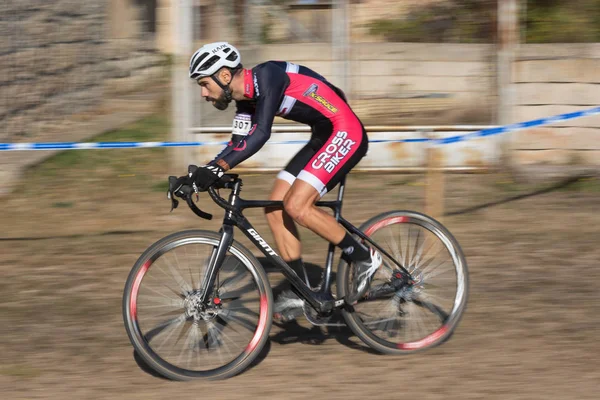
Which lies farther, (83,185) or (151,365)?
(83,185)

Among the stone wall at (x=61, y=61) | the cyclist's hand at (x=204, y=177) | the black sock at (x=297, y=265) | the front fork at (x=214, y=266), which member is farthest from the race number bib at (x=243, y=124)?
the stone wall at (x=61, y=61)

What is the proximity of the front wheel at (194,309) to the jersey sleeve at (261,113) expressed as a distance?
1.58 ft

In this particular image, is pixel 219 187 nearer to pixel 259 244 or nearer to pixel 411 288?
pixel 259 244

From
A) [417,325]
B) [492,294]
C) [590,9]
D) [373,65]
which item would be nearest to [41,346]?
[417,325]

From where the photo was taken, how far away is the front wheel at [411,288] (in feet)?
18.2

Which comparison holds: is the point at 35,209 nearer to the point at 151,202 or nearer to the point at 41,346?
the point at 151,202

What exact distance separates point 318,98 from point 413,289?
1.35 meters

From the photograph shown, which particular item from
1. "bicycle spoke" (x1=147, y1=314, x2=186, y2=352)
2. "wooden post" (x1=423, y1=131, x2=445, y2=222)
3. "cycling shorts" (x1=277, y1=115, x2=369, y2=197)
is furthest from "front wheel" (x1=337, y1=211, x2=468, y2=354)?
"wooden post" (x1=423, y1=131, x2=445, y2=222)

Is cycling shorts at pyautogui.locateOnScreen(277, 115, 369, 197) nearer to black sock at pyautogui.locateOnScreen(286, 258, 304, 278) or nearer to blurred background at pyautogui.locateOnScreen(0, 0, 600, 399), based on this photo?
black sock at pyautogui.locateOnScreen(286, 258, 304, 278)

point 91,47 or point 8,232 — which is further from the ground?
point 91,47

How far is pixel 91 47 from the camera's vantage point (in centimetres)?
1356

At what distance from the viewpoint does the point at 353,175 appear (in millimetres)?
10000

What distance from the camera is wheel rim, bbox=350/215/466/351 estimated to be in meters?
5.55

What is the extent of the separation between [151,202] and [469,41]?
4.07m
